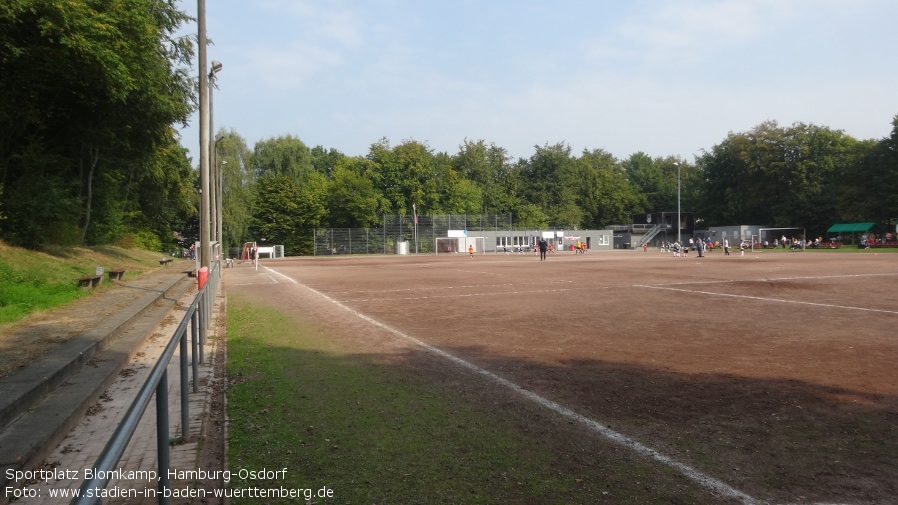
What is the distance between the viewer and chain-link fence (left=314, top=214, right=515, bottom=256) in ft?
232

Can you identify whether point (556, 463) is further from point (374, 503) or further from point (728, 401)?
point (728, 401)

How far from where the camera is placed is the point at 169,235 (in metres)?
68.7

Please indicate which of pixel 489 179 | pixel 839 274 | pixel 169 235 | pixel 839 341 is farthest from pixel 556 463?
pixel 489 179

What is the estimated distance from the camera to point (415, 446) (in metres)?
4.76

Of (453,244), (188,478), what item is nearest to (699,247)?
(453,244)

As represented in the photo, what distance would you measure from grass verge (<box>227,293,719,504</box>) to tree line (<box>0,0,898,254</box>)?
15.5 metres

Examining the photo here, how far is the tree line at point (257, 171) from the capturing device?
19141 mm

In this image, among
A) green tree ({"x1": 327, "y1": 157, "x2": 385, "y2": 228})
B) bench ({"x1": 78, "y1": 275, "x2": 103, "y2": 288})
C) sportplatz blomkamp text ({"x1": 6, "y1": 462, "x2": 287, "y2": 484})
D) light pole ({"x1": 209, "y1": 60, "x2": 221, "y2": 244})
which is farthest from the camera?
green tree ({"x1": 327, "y1": 157, "x2": 385, "y2": 228})

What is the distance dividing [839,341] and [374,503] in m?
8.42

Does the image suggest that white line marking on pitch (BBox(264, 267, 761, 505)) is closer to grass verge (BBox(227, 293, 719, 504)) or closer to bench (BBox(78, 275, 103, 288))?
grass verge (BBox(227, 293, 719, 504))

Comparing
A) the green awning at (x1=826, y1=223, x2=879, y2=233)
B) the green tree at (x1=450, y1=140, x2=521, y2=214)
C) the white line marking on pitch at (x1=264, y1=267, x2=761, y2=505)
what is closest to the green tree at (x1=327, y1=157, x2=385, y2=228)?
the green tree at (x1=450, y1=140, x2=521, y2=214)

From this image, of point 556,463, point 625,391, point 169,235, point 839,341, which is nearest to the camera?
point 556,463

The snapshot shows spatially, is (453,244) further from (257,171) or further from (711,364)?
(711,364)

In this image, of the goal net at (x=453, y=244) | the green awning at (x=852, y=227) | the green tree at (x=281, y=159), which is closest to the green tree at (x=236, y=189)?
the green tree at (x=281, y=159)
